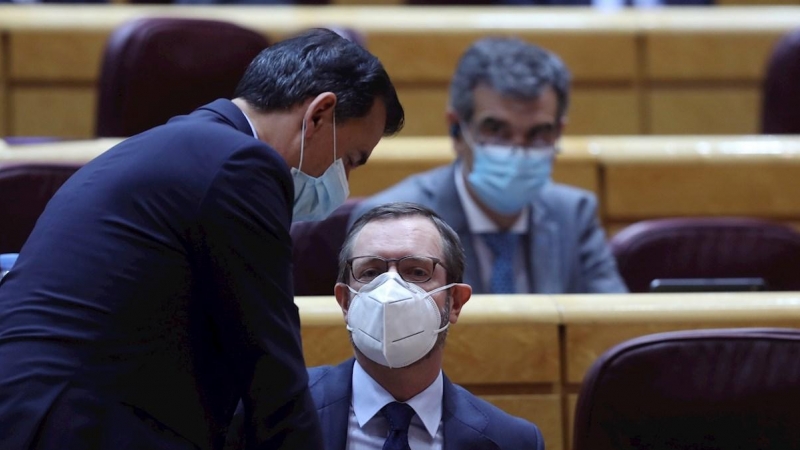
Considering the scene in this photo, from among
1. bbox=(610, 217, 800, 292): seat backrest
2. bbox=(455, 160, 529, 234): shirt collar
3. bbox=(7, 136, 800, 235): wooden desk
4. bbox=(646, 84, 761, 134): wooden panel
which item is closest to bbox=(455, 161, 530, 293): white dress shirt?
bbox=(455, 160, 529, 234): shirt collar

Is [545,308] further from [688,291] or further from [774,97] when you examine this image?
[774,97]

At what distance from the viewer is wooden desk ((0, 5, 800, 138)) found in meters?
1.74

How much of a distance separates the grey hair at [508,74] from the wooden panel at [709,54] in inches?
22.1

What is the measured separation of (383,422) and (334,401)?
0.03 metres

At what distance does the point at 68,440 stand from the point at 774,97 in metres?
1.24

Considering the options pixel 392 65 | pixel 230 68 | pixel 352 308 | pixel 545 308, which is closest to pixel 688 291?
pixel 545 308

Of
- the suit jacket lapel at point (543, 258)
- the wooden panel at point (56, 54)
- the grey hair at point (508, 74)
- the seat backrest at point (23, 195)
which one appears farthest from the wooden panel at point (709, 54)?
the seat backrest at point (23, 195)

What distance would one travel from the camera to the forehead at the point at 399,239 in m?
Answer: 0.79

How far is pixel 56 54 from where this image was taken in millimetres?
1736

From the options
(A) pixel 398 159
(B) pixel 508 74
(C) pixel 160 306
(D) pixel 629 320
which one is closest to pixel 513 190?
(B) pixel 508 74

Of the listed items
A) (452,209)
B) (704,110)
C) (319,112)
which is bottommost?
(704,110)

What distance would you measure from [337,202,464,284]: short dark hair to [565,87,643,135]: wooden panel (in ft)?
3.42

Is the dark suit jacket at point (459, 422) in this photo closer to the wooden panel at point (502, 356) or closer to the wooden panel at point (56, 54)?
the wooden panel at point (502, 356)

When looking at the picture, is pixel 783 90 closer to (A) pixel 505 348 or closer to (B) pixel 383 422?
(A) pixel 505 348
